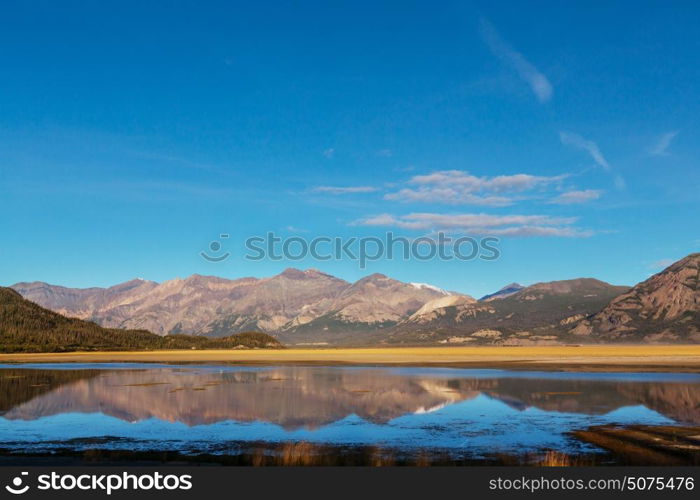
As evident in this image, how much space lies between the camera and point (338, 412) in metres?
42.5

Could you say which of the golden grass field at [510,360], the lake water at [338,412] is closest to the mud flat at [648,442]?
the lake water at [338,412]

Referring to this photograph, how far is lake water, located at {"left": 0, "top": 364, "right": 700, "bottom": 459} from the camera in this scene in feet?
101

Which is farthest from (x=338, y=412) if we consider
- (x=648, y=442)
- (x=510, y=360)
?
(x=510, y=360)

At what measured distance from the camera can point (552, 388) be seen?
5834 centimetres

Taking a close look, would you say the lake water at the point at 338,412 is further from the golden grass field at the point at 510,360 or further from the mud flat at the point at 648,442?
the golden grass field at the point at 510,360

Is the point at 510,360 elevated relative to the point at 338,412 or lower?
lower

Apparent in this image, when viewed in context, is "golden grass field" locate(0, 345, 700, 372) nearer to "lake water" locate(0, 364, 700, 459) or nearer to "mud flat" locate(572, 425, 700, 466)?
"lake water" locate(0, 364, 700, 459)

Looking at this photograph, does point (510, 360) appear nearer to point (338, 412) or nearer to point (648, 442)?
point (338, 412)

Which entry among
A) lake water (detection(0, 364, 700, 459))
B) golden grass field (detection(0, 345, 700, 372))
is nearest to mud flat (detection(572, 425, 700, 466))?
lake water (detection(0, 364, 700, 459))

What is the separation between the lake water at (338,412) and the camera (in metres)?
30.9

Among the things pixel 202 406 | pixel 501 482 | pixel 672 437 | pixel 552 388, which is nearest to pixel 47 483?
pixel 501 482

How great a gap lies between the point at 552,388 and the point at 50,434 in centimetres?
4429

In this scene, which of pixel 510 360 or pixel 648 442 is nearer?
pixel 648 442

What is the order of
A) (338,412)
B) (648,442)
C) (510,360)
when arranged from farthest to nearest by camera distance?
(510,360)
(338,412)
(648,442)
